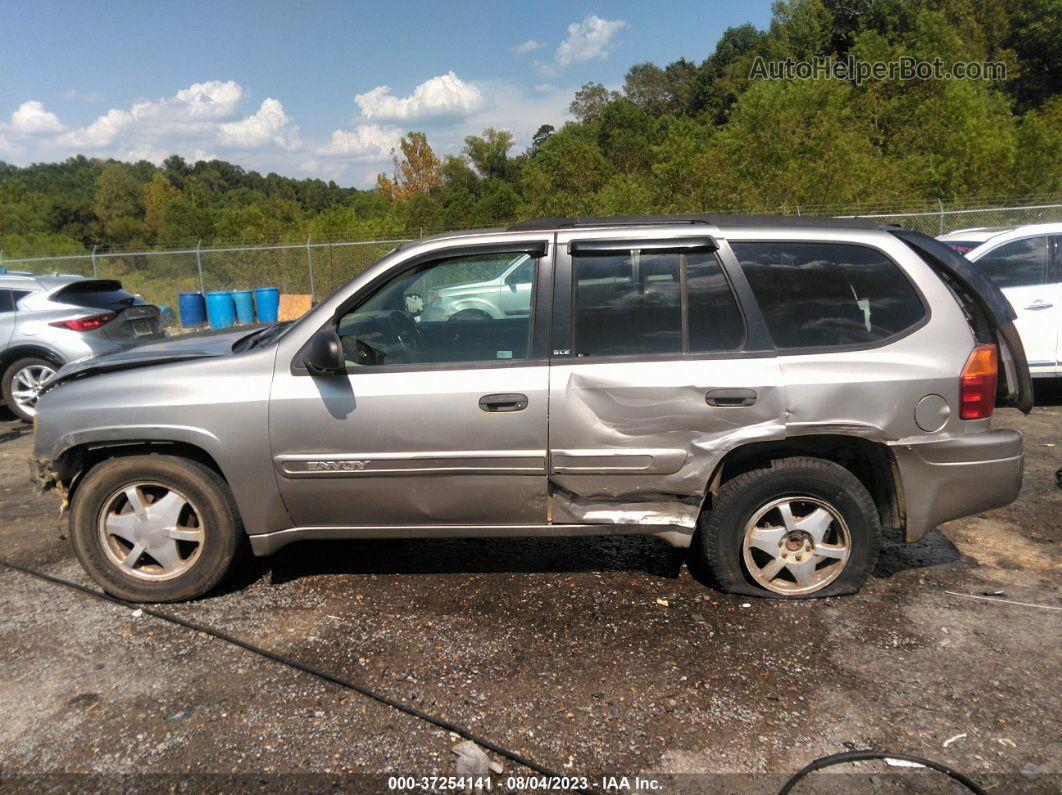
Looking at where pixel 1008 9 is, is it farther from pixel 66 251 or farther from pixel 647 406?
pixel 647 406

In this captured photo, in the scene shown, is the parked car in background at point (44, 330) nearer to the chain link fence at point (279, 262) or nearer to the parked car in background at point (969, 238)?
the chain link fence at point (279, 262)

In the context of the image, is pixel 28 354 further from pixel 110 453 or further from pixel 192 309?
pixel 192 309

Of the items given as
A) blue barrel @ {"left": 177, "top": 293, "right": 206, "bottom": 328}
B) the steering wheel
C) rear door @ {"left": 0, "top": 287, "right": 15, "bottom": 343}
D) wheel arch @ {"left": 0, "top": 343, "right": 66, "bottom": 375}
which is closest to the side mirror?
the steering wheel

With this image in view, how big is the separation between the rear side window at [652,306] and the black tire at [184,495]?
1.96 m

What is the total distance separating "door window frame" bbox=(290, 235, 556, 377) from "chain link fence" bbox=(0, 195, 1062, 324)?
14190 mm

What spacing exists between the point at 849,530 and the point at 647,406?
1190mm

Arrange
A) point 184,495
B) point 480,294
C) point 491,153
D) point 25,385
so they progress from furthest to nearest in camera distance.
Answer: point 491,153 < point 25,385 < point 480,294 < point 184,495

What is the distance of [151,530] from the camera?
396 cm

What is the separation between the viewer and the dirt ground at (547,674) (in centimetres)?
279

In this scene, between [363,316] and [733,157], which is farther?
[733,157]

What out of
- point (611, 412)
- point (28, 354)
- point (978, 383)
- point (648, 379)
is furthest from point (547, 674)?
point (28, 354)

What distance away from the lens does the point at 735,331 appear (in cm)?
374

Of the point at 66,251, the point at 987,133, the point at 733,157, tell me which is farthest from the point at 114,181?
the point at 987,133

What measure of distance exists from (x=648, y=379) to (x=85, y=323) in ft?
24.3
